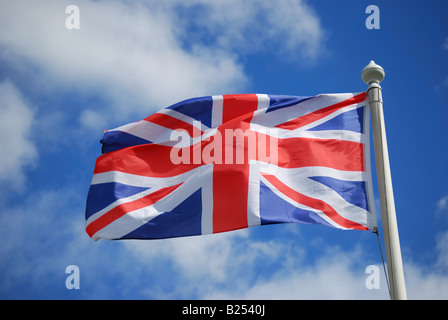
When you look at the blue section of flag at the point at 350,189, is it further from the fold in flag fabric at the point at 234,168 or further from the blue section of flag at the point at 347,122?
the blue section of flag at the point at 347,122

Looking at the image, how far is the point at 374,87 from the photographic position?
30.7ft

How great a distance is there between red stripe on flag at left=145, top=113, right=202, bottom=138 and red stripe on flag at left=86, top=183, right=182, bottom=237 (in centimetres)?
124

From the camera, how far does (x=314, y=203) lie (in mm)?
9070

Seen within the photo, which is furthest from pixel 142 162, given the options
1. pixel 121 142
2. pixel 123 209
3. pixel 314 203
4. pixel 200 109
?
pixel 314 203

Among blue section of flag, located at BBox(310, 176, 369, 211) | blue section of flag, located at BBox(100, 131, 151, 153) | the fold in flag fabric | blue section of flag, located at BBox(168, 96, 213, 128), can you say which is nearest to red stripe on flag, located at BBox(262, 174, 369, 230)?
the fold in flag fabric

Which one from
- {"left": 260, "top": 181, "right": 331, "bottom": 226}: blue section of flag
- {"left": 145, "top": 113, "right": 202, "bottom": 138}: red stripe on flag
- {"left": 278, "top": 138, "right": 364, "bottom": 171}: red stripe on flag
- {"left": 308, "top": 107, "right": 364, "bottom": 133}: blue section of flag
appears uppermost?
{"left": 145, "top": 113, "right": 202, "bottom": 138}: red stripe on flag

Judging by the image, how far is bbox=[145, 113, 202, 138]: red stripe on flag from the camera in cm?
1081

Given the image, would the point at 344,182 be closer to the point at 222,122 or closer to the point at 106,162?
the point at 222,122

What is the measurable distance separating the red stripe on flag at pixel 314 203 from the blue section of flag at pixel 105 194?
2.59m

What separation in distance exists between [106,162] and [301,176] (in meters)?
3.91

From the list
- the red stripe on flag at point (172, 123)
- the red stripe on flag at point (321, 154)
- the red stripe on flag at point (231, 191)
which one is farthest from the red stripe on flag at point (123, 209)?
the red stripe on flag at point (321, 154)

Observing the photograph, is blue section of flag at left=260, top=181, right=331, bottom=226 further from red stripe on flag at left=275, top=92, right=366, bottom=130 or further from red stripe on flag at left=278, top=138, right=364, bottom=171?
red stripe on flag at left=275, top=92, right=366, bottom=130

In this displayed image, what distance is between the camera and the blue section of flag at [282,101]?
34.5 feet

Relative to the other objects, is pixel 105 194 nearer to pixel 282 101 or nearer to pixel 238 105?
pixel 238 105
